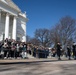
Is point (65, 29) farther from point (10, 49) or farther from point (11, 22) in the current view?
point (10, 49)

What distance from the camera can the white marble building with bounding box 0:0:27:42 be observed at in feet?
185

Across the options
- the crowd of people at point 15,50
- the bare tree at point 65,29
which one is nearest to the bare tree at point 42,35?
the bare tree at point 65,29

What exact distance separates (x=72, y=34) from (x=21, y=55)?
44779 millimetres

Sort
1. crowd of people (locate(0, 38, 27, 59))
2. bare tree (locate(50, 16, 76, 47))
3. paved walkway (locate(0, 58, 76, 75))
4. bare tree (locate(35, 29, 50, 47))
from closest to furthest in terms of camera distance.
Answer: paved walkway (locate(0, 58, 76, 75)) → crowd of people (locate(0, 38, 27, 59)) → bare tree (locate(50, 16, 76, 47)) → bare tree (locate(35, 29, 50, 47))

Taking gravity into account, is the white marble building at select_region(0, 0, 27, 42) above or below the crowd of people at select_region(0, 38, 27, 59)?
above

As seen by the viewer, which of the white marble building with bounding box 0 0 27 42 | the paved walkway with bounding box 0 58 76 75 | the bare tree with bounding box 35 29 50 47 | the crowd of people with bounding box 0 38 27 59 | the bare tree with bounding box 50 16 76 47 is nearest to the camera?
the paved walkway with bounding box 0 58 76 75

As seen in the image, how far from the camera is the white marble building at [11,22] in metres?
56.3

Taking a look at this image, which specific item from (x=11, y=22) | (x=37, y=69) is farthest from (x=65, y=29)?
(x=37, y=69)

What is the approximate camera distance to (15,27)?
60219mm

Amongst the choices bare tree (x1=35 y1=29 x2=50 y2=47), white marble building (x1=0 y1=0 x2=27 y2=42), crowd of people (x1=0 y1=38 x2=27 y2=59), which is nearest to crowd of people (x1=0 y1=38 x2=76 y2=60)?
crowd of people (x1=0 y1=38 x2=27 y2=59)

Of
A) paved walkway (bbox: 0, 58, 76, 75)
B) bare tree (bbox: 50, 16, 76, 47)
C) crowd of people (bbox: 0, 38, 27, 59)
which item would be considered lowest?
paved walkway (bbox: 0, 58, 76, 75)

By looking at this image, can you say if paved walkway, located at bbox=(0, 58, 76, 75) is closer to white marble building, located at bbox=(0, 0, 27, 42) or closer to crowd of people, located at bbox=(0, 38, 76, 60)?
crowd of people, located at bbox=(0, 38, 76, 60)

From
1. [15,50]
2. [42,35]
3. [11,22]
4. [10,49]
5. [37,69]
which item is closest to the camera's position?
[37,69]

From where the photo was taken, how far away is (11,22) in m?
61.5
